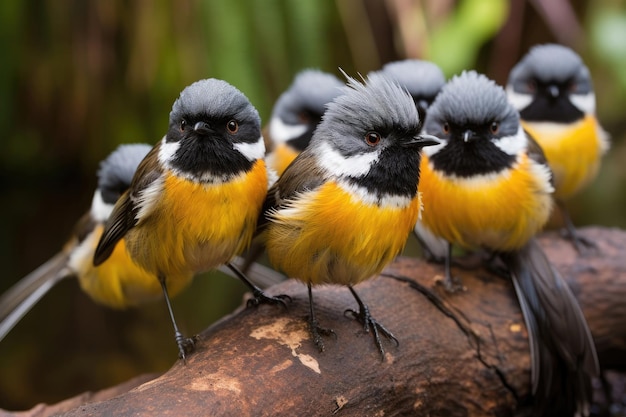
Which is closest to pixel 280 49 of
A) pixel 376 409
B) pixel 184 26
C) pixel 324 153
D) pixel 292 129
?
pixel 184 26

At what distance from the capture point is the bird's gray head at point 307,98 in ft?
12.8

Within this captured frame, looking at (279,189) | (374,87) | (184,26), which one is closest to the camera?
(374,87)

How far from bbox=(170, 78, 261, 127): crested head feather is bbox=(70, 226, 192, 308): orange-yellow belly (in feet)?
3.55

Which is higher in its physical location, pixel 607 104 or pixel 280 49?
pixel 280 49

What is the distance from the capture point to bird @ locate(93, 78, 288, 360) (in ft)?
8.11

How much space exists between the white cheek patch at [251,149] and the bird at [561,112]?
1644 mm

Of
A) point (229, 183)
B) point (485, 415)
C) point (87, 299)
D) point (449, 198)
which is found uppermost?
point (229, 183)

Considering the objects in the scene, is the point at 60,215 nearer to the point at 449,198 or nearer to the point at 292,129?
the point at 292,129

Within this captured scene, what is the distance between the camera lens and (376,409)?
258cm

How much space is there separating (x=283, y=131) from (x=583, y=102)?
1.47 m

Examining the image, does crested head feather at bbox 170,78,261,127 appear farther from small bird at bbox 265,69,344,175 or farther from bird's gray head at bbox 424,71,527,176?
small bird at bbox 265,69,344,175

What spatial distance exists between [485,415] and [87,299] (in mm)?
3189

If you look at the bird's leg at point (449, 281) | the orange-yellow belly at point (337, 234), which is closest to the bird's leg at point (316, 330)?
the orange-yellow belly at point (337, 234)

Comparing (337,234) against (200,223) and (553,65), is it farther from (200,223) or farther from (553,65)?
(553,65)
